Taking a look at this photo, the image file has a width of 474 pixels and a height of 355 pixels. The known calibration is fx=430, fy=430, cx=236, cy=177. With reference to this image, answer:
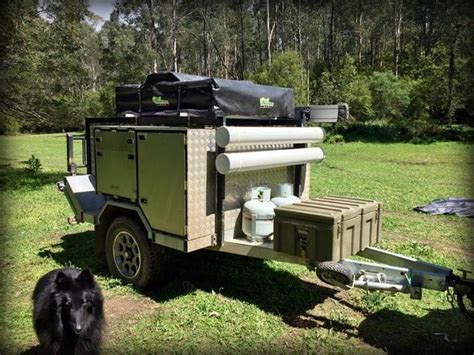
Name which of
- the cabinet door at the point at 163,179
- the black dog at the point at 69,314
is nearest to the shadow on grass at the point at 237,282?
the cabinet door at the point at 163,179

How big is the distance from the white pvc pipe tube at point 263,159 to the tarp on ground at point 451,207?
466cm

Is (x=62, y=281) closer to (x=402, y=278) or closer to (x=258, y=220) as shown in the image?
(x=258, y=220)

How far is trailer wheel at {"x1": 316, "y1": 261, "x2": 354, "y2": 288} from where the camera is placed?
341 centimetres

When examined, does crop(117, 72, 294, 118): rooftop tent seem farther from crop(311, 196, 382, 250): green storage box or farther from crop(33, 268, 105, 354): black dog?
crop(33, 268, 105, 354): black dog

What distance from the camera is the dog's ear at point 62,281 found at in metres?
2.92

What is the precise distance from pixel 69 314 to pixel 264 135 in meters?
2.33

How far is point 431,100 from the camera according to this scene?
90.8ft

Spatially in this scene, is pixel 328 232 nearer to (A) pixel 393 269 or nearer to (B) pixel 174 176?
(A) pixel 393 269

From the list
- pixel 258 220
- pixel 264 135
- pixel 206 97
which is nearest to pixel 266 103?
pixel 206 97

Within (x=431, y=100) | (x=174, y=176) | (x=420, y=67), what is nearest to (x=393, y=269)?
(x=174, y=176)

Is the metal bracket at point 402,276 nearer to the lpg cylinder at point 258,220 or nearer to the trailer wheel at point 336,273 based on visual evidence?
the trailer wheel at point 336,273

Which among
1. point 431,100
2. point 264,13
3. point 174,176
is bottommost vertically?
point 174,176

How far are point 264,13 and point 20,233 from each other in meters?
35.0

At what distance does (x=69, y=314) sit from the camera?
289 cm
